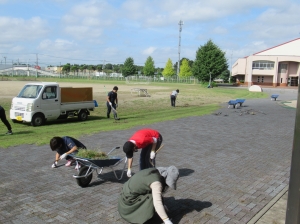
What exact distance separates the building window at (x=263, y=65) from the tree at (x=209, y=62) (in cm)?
1112

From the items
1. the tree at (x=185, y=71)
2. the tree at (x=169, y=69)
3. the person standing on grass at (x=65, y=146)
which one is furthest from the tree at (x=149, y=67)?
the person standing on grass at (x=65, y=146)

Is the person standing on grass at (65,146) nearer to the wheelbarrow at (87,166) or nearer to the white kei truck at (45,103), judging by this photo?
the wheelbarrow at (87,166)

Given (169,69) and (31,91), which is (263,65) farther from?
(31,91)

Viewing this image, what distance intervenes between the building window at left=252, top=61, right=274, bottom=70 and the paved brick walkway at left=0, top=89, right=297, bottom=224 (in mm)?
73970

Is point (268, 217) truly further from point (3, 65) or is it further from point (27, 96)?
point (3, 65)

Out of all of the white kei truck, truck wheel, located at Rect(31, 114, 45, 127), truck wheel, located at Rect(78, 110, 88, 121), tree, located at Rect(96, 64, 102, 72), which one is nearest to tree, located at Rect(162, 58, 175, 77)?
tree, located at Rect(96, 64, 102, 72)

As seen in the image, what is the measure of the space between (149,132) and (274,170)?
385 centimetres

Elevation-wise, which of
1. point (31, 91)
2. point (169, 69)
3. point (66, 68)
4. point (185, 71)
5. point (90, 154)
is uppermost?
point (169, 69)

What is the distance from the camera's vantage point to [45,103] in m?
14.9

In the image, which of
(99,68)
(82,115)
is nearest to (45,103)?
(82,115)

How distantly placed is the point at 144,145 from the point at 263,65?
81378mm

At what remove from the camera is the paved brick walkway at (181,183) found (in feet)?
16.4

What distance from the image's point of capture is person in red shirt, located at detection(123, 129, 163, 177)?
18.5 ft

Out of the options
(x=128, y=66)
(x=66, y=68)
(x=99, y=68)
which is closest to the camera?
(x=128, y=66)
